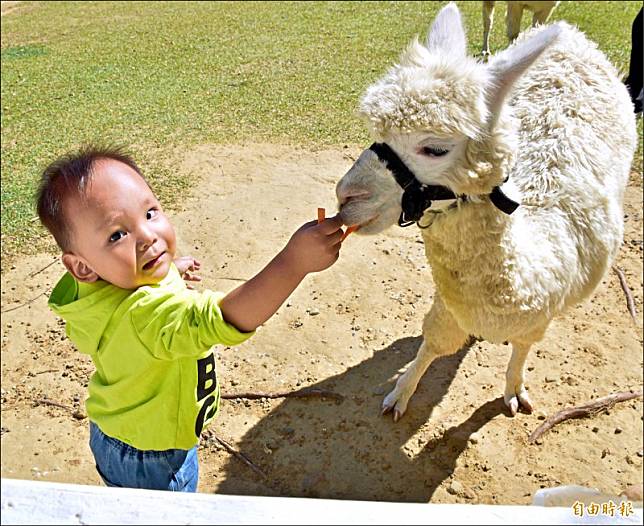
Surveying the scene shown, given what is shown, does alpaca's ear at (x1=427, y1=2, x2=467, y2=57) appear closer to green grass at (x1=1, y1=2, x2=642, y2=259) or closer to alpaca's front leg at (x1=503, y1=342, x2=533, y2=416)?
alpaca's front leg at (x1=503, y1=342, x2=533, y2=416)

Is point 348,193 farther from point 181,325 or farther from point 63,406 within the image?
point 63,406

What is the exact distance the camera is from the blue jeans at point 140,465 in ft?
6.11

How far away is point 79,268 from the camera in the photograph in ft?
5.53

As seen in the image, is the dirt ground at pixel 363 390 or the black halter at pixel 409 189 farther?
the dirt ground at pixel 363 390

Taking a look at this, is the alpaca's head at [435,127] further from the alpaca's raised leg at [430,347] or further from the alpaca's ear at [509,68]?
the alpaca's raised leg at [430,347]

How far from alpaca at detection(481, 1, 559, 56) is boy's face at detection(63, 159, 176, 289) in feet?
20.1

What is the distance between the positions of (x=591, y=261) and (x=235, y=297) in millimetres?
1873

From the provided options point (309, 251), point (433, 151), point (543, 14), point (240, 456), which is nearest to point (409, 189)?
point (433, 151)

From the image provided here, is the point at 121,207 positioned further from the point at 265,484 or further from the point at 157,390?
the point at 265,484

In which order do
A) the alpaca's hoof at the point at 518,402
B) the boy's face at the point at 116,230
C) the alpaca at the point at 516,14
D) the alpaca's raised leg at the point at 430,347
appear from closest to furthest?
1. the boy's face at the point at 116,230
2. the alpaca's raised leg at the point at 430,347
3. the alpaca's hoof at the point at 518,402
4. the alpaca at the point at 516,14

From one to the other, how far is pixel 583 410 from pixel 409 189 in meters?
1.75

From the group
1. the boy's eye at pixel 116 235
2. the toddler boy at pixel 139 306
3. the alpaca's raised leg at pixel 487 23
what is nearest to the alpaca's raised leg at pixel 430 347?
the toddler boy at pixel 139 306

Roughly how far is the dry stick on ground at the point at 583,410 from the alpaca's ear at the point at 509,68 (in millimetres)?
1681

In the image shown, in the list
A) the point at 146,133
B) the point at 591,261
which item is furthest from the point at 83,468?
the point at 146,133
